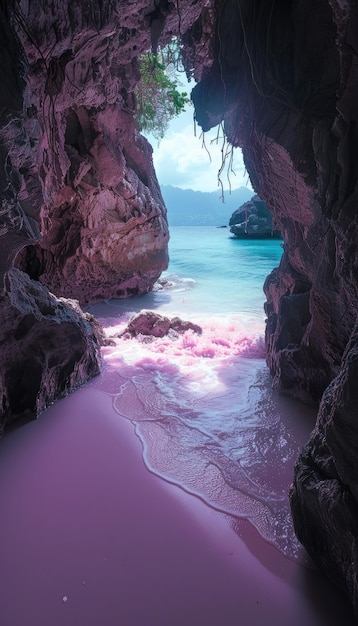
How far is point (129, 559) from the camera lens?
7.34 ft

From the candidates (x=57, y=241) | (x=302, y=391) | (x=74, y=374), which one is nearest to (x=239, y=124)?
(x=302, y=391)

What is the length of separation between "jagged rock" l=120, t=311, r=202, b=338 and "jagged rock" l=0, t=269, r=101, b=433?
2.95 meters

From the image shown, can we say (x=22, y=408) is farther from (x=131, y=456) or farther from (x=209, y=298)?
(x=209, y=298)

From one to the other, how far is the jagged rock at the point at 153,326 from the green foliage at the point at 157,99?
5.62 metres

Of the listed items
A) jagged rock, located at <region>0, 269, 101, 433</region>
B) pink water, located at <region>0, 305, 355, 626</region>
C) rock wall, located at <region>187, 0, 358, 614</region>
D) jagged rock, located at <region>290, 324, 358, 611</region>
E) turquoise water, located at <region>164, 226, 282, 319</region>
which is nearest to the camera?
jagged rock, located at <region>290, 324, 358, 611</region>

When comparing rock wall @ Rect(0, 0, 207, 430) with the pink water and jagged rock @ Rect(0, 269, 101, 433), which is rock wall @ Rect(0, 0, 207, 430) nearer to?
jagged rock @ Rect(0, 269, 101, 433)

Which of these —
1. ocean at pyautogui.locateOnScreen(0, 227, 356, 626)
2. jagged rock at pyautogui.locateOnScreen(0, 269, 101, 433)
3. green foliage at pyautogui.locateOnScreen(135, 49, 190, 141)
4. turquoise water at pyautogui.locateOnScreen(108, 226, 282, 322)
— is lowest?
turquoise water at pyautogui.locateOnScreen(108, 226, 282, 322)

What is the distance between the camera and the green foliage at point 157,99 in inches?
341

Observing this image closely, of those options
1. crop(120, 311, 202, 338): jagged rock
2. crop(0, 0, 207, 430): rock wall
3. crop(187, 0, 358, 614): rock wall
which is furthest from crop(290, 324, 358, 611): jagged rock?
crop(120, 311, 202, 338): jagged rock

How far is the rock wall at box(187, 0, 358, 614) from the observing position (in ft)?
6.08

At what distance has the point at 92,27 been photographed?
382cm

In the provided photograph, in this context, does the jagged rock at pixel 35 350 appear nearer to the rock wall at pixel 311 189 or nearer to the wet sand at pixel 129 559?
the wet sand at pixel 129 559

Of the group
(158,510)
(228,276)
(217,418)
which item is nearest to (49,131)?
(217,418)

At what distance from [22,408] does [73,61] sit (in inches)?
179
